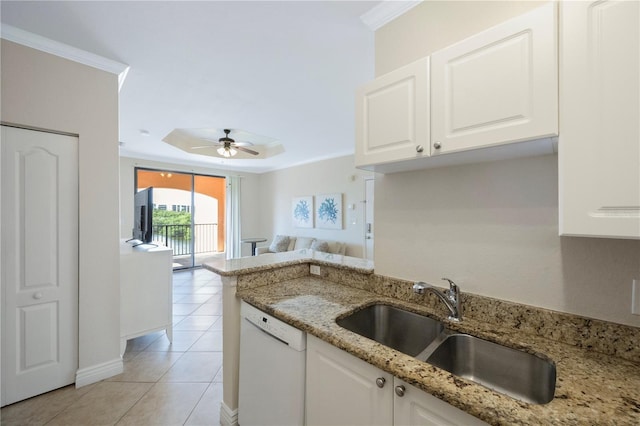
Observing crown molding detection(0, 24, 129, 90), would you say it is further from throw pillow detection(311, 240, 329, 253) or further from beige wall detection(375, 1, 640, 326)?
throw pillow detection(311, 240, 329, 253)

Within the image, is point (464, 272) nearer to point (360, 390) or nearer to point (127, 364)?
point (360, 390)

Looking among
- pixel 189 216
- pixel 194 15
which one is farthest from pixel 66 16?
pixel 189 216

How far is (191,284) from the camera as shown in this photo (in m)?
4.96

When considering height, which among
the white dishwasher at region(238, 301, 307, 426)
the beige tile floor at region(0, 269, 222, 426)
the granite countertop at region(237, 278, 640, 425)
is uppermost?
the granite countertop at region(237, 278, 640, 425)

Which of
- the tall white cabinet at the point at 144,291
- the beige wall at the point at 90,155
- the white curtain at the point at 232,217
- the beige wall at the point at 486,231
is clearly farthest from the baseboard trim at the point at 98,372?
the white curtain at the point at 232,217

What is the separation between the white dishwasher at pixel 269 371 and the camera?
→ 125 centimetres

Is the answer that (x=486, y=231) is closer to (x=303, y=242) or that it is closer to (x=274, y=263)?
(x=274, y=263)

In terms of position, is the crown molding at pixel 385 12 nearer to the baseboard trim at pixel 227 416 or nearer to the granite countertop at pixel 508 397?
the granite countertop at pixel 508 397

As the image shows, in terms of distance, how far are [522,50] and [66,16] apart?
252cm

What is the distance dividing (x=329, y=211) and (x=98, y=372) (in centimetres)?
413

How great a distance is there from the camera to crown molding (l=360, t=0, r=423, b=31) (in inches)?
60.3

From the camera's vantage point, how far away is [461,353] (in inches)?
46.8

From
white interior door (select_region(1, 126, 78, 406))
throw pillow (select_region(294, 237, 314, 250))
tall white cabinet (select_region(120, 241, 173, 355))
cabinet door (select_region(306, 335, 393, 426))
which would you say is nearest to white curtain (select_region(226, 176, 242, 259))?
throw pillow (select_region(294, 237, 314, 250))

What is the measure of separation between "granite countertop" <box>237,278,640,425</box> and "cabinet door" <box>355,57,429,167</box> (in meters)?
0.82
